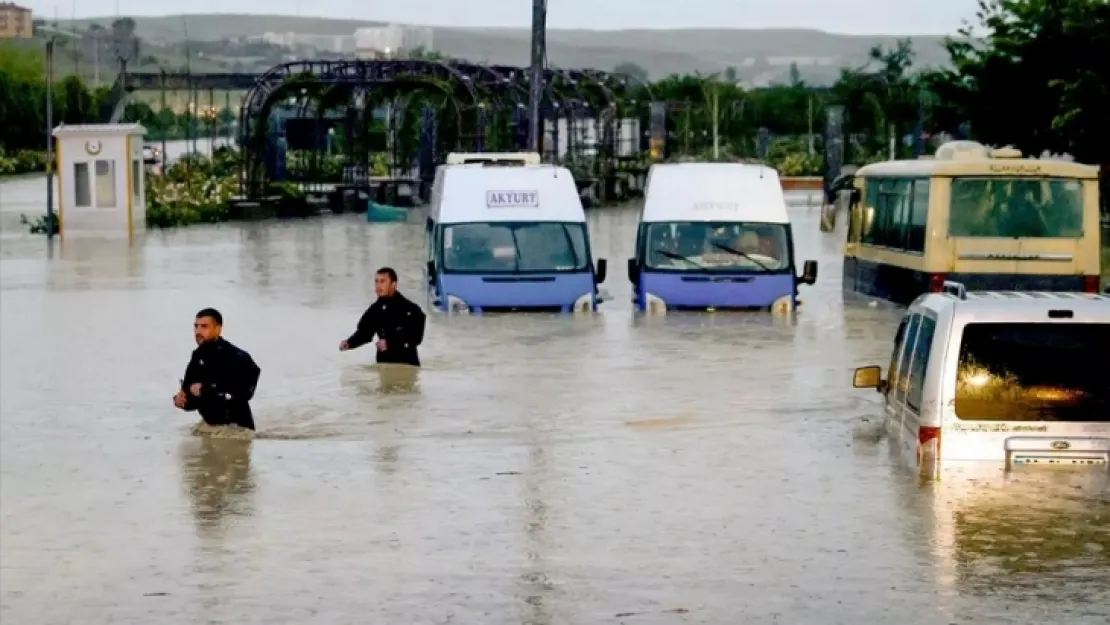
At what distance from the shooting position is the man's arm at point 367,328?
21.2 meters

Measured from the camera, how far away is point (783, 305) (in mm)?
31219

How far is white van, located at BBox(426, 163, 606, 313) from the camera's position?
30922mm

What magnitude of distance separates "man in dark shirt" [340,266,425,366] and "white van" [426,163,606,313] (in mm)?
8674

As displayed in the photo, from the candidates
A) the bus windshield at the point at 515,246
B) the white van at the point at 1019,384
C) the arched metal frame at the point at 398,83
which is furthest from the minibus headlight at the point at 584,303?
the arched metal frame at the point at 398,83

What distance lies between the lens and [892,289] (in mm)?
32844

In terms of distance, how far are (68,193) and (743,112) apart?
259 ft

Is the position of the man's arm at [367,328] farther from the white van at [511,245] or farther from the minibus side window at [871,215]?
the minibus side window at [871,215]

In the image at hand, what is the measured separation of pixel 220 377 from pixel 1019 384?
21.8 ft

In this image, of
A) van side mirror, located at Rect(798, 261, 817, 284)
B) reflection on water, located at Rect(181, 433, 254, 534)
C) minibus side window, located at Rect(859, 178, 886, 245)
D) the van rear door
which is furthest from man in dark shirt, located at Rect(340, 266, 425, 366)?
minibus side window, located at Rect(859, 178, 886, 245)

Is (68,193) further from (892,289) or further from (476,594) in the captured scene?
(476,594)

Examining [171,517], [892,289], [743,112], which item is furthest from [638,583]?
[743,112]

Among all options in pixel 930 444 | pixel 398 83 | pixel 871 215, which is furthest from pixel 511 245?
pixel 398 83

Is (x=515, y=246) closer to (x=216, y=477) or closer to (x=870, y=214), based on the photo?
(x=870, y=214)

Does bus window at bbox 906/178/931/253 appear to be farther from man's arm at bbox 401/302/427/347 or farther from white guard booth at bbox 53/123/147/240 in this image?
white guard booth at bbox 53/123/147/240
